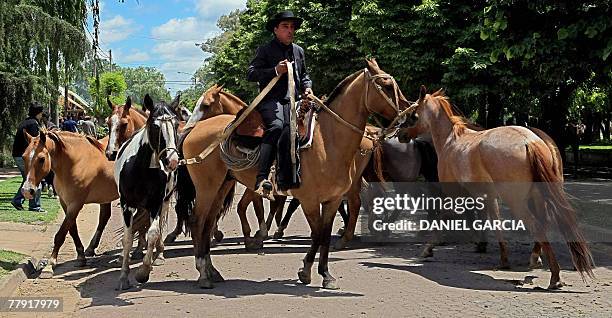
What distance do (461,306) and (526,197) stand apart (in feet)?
6.46

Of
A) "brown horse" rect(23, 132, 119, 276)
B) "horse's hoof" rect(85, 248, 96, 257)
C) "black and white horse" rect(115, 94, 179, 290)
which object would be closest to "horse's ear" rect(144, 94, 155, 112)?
"black and white horse" rect(115, 94, 179, 290)

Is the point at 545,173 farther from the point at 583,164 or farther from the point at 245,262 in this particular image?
the point at 583,164

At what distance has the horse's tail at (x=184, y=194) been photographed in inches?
393

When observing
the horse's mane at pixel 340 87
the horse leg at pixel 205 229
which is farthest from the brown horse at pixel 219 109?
the horse's mane at pixel 340 87

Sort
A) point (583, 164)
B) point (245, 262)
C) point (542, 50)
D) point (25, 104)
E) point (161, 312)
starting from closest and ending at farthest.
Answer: point (161, 312), point (245, 262), point (542, 50), point (25, 104), point (583, 164)

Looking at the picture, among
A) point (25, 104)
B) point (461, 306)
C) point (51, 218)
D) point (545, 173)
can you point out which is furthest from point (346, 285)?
point (25, 104)

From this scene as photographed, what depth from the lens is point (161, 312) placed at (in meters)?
7.22

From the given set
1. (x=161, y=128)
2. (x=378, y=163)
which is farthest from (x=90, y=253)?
(x=378, y=163)

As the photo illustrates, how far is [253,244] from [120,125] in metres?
3.04

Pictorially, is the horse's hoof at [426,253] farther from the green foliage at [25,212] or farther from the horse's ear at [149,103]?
the green foliage at [25,212]

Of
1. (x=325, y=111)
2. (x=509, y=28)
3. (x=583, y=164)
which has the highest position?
(x=509, y=28)

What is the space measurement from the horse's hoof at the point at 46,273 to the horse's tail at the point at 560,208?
6703 millimetres

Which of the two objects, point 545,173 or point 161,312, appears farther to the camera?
point 545,173

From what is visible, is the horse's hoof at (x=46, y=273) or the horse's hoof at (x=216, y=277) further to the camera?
the horse's hoof at (x=46, y=273)
